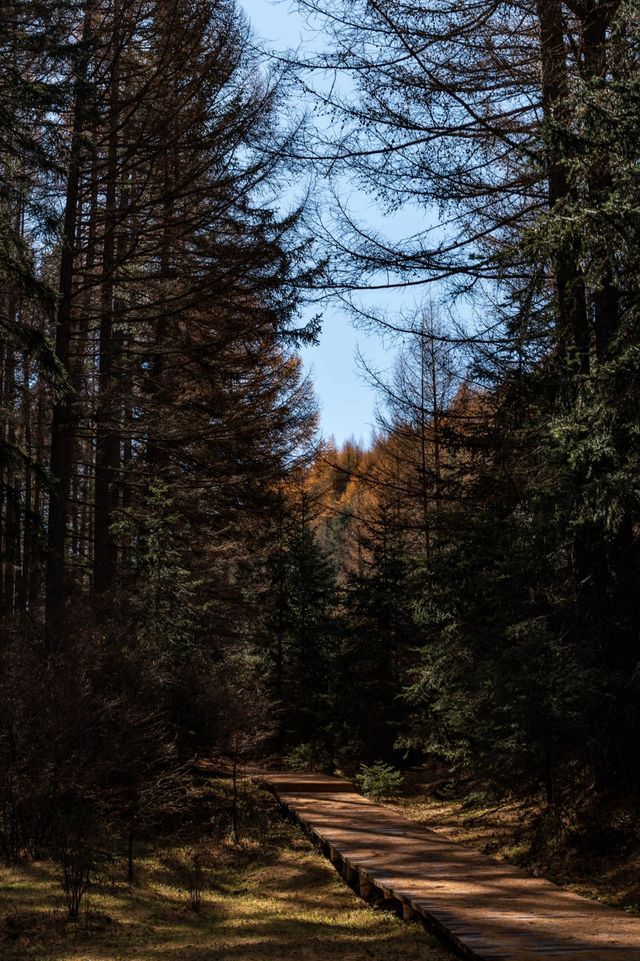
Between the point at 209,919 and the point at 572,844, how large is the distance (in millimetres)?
4161

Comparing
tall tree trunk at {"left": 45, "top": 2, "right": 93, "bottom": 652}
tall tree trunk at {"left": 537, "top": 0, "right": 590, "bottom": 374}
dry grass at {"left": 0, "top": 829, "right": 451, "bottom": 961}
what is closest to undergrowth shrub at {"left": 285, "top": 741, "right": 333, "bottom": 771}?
tall tree trunk at {"left": 45, "top": 2, "right": 93, "bottom": 652}

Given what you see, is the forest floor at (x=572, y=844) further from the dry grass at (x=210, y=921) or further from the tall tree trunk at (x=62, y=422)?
the tall tree trunk at (x=62, y=422)

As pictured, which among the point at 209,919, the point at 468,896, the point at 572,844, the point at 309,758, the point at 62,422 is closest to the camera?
the point at 468,896

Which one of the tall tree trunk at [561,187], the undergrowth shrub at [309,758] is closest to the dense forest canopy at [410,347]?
the tall tree trunk at [561,187]

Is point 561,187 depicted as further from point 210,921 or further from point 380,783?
point 380,783

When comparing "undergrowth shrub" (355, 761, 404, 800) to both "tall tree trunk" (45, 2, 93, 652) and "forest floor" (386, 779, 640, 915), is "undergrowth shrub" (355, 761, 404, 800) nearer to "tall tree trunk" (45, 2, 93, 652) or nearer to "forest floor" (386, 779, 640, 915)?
"forest floor" (386, 779, 640, 915)

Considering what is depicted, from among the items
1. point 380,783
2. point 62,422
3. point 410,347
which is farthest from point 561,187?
point 380,783

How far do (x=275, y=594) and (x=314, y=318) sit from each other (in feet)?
38.6

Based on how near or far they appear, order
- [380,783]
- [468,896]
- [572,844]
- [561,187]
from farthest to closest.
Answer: [380,783]
[561,187]
[572,844]
[468,896]

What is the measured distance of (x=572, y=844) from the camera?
10016 mm

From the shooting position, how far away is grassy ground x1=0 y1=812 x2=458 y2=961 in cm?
684

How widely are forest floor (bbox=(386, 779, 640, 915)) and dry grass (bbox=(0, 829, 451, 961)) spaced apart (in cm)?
213

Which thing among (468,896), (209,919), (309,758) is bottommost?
(309,758)

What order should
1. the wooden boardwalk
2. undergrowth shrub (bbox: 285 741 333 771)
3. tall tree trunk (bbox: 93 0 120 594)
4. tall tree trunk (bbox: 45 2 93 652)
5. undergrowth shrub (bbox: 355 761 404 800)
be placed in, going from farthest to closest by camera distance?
undergrowth shrub (bbox: 285 741 333 771) < undergrowth shrub (bbox: 355 761 404 800) < tall tree trunk (bbox: 93 0 120 594) < tall tree trunk (bbox: 45 2 93 652) < the wooden boardwalk
